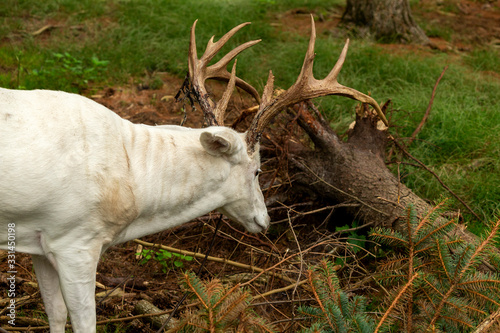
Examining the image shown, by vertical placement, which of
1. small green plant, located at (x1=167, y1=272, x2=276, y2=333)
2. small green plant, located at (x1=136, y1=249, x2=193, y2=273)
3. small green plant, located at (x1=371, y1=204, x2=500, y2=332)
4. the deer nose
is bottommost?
small green plant, located at (x1=136, y1=249, x2=193, y2=273)

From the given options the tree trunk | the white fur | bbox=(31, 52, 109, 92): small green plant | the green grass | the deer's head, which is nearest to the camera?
the white fur

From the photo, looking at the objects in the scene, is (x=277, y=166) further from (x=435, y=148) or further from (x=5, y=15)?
(x=5, y=15)

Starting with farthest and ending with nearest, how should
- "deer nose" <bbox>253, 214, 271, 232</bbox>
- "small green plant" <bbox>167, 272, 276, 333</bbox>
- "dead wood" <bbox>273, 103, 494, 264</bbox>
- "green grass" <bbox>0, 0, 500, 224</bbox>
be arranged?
1. "green grass" <bbox>0, 0, 500, 224</bbox>
2. "dead wood" <bbox>273, 103, 494, 264</bbox>
3. "deer nose" <bbox>253, 214, 271, 232</bbox>
4. "small green plant" <bbox>167, 272, 276, 333</bbox>

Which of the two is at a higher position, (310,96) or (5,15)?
(310,96)

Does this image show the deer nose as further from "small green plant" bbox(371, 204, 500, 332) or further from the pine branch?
the pine branch

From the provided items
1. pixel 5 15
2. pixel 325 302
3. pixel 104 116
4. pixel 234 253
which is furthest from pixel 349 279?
pixel 5 15

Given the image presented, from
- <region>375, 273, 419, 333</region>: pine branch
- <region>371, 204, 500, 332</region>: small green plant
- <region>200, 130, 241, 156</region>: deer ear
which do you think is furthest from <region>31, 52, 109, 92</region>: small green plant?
<region>375, 273, 419, 333</region>: pine branch

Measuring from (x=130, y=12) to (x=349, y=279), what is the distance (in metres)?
5.72

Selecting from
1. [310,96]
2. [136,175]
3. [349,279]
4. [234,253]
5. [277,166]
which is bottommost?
[234,253]

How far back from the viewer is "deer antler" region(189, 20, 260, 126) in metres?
3.30

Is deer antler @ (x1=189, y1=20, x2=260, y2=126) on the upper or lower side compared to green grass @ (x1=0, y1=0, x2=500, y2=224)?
upper

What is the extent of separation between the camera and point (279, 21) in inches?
346

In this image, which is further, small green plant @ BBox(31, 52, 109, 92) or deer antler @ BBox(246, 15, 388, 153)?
small green plant @ BBox(31, 52, 109, 92)

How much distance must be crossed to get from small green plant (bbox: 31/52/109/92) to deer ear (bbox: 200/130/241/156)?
12.3ft
